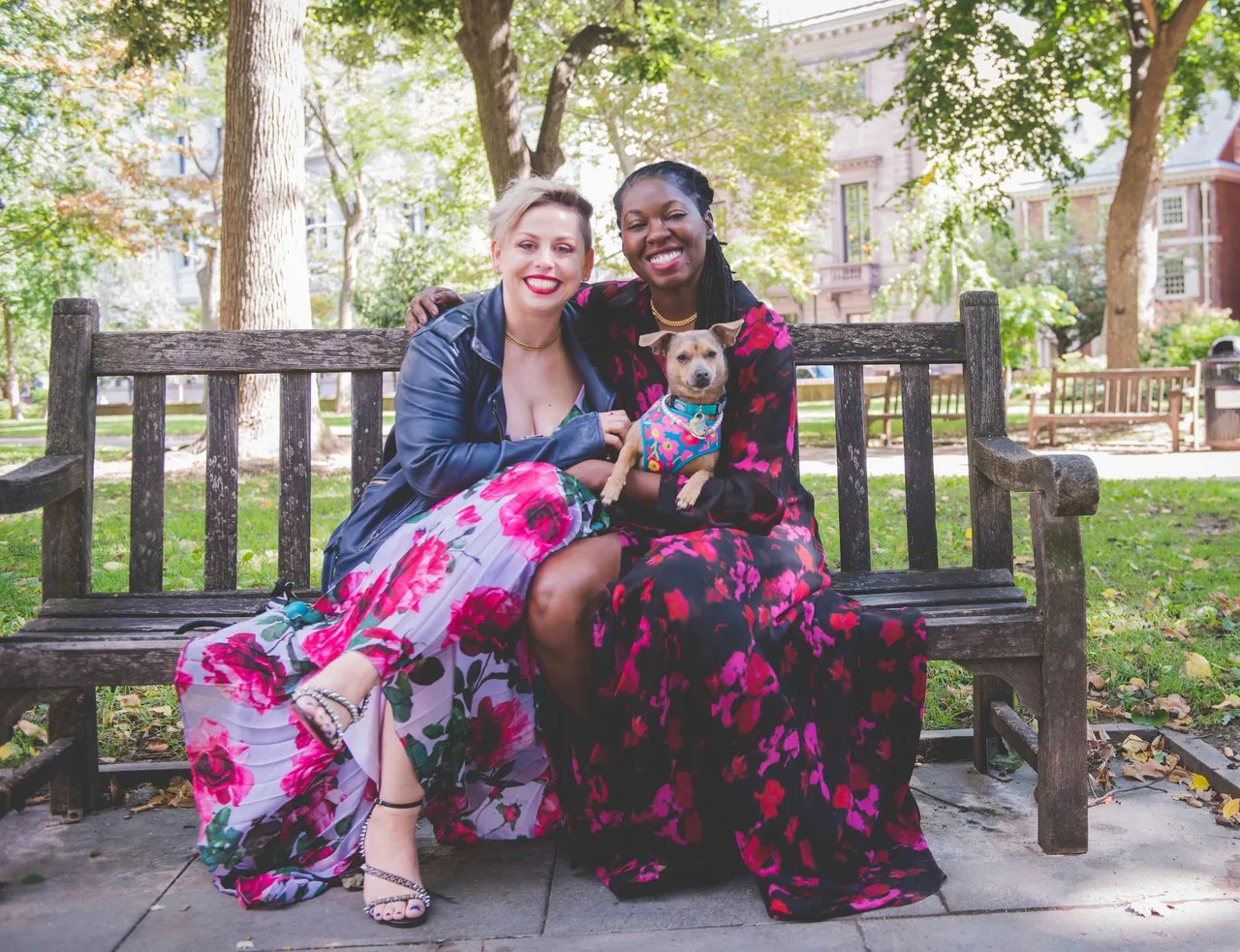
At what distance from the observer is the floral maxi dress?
265 centimetres

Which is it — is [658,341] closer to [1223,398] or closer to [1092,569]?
[1092,569]

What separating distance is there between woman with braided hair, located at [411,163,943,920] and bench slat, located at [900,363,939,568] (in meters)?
0.69

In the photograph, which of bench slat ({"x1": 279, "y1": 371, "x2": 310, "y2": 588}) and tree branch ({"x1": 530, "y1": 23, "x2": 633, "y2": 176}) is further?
tree branch ({"x1": 530, "y1": 23, "x2": 633, "y2": 176})

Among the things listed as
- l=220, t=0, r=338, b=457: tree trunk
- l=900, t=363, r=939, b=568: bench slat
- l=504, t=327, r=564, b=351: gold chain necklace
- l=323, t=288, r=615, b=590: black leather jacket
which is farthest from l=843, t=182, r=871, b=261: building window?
l=323, t=288, r=615, b=590: black leather jacket

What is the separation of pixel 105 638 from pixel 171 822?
0.72 m

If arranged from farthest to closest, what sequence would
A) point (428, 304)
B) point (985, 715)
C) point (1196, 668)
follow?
1. point (1196, 668)
2. point (985, 715)
3. point (428, 304)

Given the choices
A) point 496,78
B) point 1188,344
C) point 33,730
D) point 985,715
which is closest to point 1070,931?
point 985,715

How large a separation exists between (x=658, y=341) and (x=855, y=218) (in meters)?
46.8

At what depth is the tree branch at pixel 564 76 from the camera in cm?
1405

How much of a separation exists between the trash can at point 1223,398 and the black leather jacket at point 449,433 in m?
13.5

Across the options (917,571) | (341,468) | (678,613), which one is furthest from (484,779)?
(341,468)

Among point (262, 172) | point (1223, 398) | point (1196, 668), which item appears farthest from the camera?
point (1223, 398)

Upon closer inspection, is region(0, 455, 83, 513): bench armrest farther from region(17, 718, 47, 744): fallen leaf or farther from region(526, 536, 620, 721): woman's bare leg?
region(526, 536, 620, 721): woman's bare leg

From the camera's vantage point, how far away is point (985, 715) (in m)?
3.54
